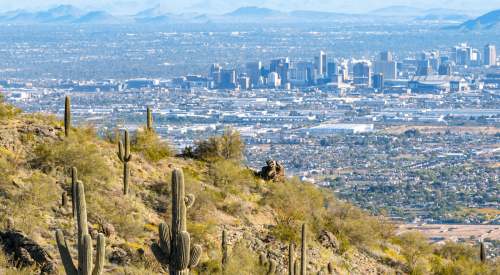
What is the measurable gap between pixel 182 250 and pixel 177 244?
0.44 feet

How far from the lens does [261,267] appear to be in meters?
14.2

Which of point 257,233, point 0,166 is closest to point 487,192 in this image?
point 257,233

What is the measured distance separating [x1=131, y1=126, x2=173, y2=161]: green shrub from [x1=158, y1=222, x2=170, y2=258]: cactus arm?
302 inches

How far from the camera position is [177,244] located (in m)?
10.1

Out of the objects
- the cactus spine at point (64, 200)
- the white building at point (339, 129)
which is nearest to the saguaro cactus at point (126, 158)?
the cactus spine at point (64, 200)

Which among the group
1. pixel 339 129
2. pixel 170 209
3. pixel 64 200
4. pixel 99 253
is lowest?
pixel 339 129

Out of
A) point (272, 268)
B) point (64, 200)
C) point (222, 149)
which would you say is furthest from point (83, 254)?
point (222, 149)

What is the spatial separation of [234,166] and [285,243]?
346 centimetres

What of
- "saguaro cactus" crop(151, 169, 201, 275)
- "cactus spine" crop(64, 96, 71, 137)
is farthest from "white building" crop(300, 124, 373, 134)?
"saguaro cactus" crop(151, 169, 201, 275)

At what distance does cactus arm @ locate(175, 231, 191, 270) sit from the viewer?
9969 millimetres

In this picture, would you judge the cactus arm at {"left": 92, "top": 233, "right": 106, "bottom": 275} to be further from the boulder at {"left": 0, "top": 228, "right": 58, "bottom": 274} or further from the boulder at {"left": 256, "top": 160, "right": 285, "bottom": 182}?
the boulder at {"left": 256, "top": 160, "right": 285, "bottom": 182}

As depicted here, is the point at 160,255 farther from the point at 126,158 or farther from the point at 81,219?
the point at 126,158

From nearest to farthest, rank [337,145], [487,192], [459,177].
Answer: [487,192] < [459,177] < [337,145]

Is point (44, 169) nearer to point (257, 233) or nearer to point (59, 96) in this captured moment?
point (257, 233)
